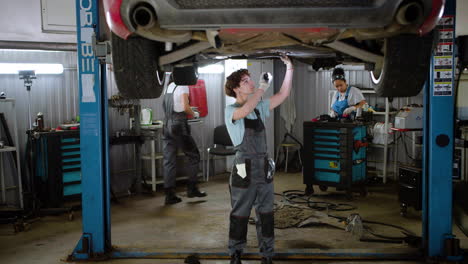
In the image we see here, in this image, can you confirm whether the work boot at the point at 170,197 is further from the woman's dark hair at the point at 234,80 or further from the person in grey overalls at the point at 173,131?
the woman's dark hair at the point at 234,80

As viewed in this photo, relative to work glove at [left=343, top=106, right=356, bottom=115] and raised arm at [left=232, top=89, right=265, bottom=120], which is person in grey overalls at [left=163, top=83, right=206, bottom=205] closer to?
work glove at [left=343, top=106, right=356, bottom=115]

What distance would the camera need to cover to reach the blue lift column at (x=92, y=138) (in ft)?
12.7

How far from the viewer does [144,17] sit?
2.20m

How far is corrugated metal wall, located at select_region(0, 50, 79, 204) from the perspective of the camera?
5.70m

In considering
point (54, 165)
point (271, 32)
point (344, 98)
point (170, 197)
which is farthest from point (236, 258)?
point (344, 98)

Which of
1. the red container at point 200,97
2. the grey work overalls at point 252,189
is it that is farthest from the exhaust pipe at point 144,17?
the red container at point 200,97

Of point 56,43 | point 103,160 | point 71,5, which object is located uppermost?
point 71,5

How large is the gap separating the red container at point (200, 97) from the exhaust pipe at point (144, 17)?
496cm

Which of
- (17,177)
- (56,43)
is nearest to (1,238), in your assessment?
(17,177)

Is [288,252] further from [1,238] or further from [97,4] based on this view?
[1,238]

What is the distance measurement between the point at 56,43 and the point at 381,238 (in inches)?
165

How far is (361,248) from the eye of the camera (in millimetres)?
4184

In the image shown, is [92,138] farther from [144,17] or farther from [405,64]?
[405,64]

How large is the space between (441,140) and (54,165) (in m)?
4.27
